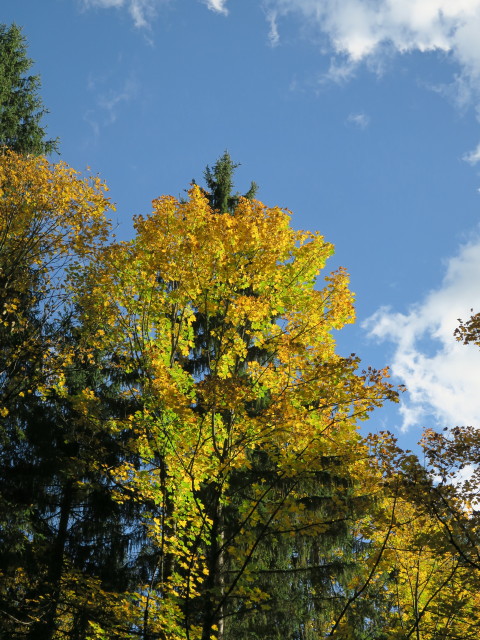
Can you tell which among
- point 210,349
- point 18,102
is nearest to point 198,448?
point 210,349

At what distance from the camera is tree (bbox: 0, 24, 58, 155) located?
16734 millimetres

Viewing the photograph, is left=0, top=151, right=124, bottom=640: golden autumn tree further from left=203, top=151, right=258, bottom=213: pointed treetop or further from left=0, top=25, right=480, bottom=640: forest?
left=203, top=151, right=258, bottom=213: pointed treetop

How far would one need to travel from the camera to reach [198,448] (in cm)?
739

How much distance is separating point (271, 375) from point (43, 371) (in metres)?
5.80

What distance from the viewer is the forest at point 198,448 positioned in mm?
6809

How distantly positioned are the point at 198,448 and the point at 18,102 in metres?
15.0

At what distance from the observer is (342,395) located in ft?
22.1

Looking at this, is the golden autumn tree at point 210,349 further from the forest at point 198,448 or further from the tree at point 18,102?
the tree at point 18,102

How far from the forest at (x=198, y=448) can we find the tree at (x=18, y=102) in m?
6.76

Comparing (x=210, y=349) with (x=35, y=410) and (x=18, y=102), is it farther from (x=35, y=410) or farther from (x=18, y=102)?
(x=18, y=102)

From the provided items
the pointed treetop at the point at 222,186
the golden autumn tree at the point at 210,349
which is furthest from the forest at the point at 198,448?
the pointed treetop at the point at 222,186

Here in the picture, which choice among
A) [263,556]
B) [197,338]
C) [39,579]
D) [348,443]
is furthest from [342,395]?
[39,579]

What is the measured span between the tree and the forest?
22.2ft

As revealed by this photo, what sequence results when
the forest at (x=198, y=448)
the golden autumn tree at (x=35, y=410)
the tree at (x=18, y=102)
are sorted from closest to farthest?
the forest at (x=198, y=448), the golden autumn tree at (x=35, y=410), the tree at (x=18, y=102)
